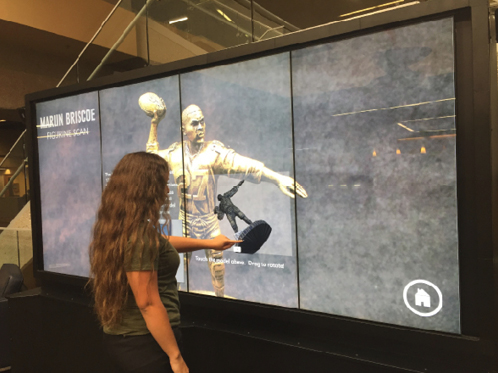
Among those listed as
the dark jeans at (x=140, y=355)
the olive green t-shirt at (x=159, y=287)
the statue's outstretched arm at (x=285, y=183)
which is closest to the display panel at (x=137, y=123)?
the statue's outstretched arm at (x=285, y=183)

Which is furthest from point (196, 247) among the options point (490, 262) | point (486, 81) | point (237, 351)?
point (486, 81)

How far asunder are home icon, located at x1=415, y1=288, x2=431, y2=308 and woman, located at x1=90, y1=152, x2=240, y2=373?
1.39 metres

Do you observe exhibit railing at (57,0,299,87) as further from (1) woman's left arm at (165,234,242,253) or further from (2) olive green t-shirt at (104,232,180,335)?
(2) olive green t-shirt at (104,232,180,335)

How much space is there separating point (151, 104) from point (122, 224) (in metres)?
2.01

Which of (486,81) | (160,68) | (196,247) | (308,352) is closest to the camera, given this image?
(486,81)

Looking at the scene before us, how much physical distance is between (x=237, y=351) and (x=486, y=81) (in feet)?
7.68

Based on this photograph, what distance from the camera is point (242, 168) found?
10.0 ft

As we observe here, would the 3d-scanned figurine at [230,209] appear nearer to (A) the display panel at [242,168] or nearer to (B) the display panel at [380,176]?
(A) the display panel at [242,168]

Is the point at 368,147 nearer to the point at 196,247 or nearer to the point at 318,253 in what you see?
Answer: the point at 318,253

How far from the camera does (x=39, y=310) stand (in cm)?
419

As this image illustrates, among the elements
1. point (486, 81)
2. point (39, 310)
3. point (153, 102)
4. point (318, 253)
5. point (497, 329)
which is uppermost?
point (153, 102)

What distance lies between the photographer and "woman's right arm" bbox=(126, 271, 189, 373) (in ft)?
5.44

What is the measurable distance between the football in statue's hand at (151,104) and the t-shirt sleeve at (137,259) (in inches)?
78.9

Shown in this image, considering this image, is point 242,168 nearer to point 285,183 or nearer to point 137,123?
point 285,183
